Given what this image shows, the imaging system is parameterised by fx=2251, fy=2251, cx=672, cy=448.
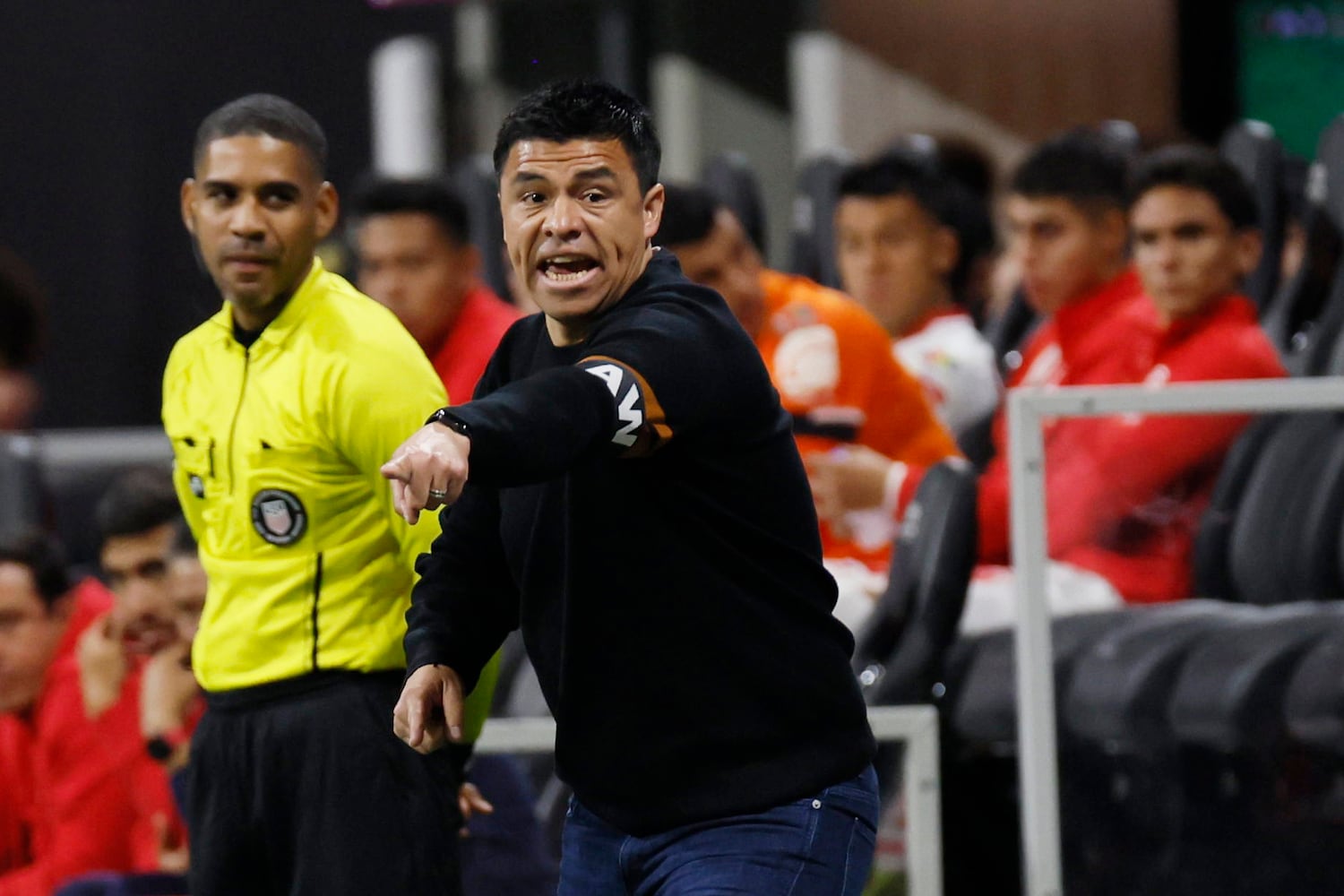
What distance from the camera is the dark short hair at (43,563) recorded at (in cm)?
409

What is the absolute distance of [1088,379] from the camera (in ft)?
15.0

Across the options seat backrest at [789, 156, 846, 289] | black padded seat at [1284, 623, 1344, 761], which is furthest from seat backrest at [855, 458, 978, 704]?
seat backrest at [789, 156, 846, 289]

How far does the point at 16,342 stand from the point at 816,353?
8.57 ft

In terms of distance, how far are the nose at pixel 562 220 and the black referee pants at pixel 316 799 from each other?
0.65 metres

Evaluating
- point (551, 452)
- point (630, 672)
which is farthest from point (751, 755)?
point (551, 452)

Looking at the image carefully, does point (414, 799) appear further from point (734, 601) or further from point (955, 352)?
point (955, 352)

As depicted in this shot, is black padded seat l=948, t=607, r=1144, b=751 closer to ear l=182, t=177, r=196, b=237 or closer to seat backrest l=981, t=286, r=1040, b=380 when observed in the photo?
ear l=182, t=177, r=196, b=237

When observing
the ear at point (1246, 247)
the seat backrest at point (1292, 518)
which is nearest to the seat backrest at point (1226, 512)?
the seat backrest at point (1292, 518)

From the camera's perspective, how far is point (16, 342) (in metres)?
6.10

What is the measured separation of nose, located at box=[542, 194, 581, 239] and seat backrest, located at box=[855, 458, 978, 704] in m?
1.79

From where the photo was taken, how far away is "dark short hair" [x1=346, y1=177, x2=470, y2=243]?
15.3ft

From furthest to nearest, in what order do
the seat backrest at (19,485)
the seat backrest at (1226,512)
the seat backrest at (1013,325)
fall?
the seat backrest at (1013,325) < the seat backrest at (19,485) < the seat backrest at (1226,512)

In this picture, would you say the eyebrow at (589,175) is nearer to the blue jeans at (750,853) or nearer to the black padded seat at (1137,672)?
the blue jeans at (750,853)

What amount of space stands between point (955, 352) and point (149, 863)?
215cm
